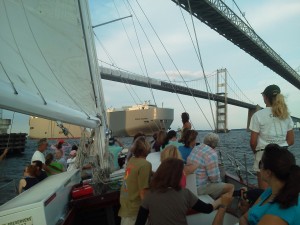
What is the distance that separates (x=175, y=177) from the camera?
204 centimetres

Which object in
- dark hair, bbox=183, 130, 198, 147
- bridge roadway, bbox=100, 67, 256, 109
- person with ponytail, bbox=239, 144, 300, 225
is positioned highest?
bridge roadway, bbox=100, 67, 256, 109

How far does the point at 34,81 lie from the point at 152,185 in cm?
119

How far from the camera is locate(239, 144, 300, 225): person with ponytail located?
139 centimetres

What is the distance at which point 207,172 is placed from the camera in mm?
3141

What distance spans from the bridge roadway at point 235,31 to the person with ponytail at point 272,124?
686 inches

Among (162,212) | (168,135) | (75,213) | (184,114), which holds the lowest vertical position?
(75,213)

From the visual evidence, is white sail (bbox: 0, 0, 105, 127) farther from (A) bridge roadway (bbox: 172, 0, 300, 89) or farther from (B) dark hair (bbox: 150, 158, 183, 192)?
(A) bridge roadway (bbox: 172, 0, 300, 89)

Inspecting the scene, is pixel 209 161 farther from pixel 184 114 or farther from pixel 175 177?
pixel 184 114

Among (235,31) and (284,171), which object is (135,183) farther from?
(235,31)

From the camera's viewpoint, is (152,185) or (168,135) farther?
(168,135)

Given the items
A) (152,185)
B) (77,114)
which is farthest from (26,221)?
(77,114)

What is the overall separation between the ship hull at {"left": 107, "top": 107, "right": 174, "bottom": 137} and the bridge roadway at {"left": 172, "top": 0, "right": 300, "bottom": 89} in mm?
16677

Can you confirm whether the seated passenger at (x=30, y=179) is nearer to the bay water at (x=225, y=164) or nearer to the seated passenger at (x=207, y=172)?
the bay water at (x=225, y=164)

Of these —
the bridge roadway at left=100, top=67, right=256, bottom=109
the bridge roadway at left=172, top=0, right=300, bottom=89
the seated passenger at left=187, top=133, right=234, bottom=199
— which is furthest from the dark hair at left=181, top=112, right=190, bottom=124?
the bridge roadway at left=100, top=67, right=256, bottom=109
